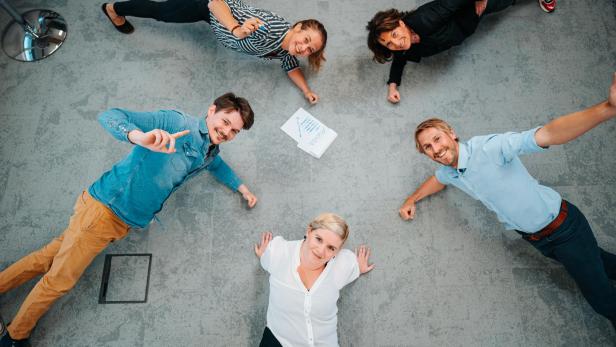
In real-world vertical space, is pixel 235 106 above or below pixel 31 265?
above

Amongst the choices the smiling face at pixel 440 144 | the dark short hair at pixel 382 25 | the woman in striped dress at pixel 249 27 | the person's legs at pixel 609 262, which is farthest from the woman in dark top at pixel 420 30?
the person's legs at pixel 609 262

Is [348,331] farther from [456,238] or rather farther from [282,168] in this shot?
[282,168]

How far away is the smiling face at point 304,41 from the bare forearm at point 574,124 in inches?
Result: 51.0

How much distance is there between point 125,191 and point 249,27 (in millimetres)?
1146

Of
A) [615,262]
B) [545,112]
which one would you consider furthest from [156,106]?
[615,262]

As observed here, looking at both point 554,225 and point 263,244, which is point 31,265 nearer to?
point 263,244

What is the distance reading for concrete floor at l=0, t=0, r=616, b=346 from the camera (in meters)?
2.48

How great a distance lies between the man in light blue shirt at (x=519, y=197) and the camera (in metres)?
2.03

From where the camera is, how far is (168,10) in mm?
2760

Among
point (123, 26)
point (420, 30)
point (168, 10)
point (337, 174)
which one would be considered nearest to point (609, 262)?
point (337, 174)

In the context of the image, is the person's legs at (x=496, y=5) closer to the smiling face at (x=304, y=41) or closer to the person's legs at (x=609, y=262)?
the smiling face at (x=304, y=41)

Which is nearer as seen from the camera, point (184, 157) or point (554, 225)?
point (184, 157)

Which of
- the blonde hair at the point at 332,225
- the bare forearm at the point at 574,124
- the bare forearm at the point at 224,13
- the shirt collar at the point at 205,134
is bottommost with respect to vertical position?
the blonde hair at the point at 332,225

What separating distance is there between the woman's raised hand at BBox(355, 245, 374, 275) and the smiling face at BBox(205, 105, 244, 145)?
1101mm
